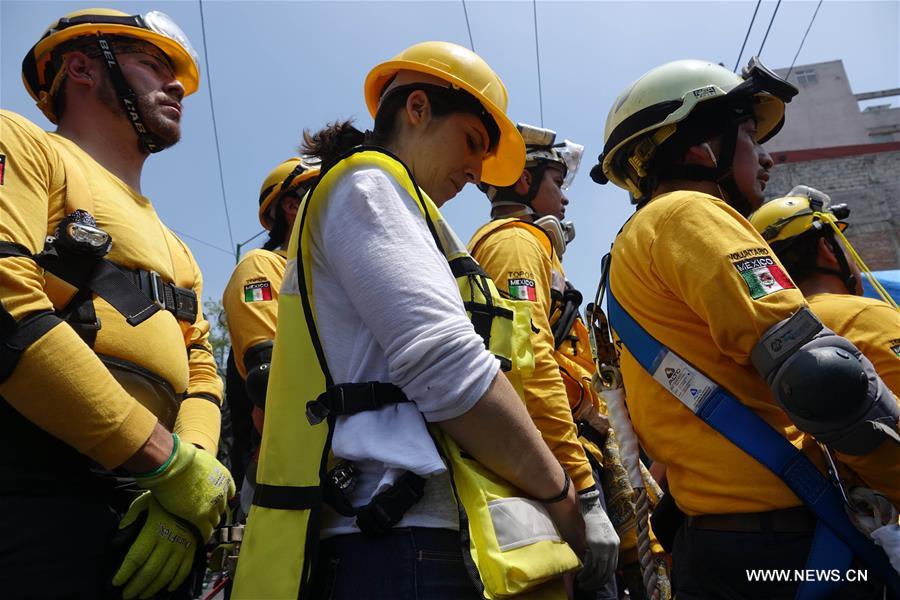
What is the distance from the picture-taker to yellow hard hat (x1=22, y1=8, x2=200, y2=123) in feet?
9.04

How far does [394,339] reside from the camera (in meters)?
1.54

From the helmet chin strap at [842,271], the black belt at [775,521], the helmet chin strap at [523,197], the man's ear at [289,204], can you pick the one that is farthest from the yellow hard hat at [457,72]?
the man's ear at [289,204]

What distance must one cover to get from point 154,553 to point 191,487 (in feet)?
0.63

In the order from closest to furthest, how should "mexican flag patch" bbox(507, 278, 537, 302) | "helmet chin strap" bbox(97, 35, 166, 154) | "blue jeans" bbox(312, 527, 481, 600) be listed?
"blue jeans" bbox(312, 527, 481, 600)
"helmet chin strap" bbox(97, 35, 166, 154)
"mexican flag patch" bbox(507, 278, 537, 302)

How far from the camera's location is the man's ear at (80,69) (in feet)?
8.88

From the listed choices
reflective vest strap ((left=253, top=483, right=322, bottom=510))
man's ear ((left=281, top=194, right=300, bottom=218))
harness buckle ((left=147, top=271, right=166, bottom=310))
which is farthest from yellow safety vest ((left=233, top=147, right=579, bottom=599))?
man's ear ((left=281, top=194, right=300, bottom=218))

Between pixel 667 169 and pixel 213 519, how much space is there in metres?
2.29

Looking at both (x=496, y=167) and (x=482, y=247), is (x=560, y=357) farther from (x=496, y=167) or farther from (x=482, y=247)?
(x=496, y=167)

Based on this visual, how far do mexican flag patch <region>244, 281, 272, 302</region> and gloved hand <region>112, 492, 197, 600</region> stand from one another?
2154 millimetres

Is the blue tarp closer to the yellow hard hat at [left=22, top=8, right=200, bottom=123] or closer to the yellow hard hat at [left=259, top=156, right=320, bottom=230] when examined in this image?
the yellow hard hat at [left=259, top=156, right=320, bottom=230]

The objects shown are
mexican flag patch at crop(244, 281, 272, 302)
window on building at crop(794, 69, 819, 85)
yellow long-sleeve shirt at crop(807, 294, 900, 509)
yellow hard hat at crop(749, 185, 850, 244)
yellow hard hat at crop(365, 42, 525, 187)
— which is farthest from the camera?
window on building at crop(794, 69, 819, 85)

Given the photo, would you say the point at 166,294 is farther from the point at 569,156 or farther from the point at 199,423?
the point at 569,156

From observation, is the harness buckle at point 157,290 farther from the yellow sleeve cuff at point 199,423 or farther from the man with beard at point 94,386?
the yellow sleeve cuff at point 199,423

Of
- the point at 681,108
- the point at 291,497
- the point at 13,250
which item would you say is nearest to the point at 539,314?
the point at 681,108
